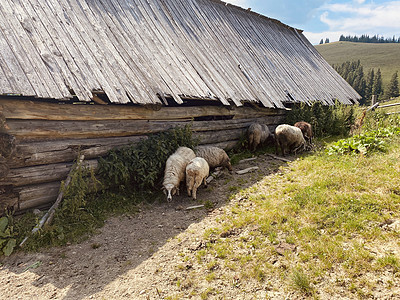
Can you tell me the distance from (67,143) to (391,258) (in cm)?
625

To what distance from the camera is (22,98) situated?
16.4 feet

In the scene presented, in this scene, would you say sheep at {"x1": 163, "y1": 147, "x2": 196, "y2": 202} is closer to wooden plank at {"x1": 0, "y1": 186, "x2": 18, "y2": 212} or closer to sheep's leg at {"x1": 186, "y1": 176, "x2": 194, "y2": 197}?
sheep's leg at {"x1": 186, "y1": 176, "x2": 194, "y2": 197}

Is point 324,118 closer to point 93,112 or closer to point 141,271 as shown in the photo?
point 93,112

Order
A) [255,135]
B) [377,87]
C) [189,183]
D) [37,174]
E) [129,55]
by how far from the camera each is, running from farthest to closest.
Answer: [377,87], [255,135], [129,55], [189,183], [37,174]

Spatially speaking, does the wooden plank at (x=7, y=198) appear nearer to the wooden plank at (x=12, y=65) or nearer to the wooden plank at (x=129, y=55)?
the wooden plank at (x=12, y=65)

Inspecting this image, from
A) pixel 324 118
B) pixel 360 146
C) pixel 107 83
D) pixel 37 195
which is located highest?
pixel 107 83

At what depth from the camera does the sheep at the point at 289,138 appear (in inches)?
356

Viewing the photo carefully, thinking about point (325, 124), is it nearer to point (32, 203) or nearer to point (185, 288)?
point (185, 288)

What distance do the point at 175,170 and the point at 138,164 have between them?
93 centimetres

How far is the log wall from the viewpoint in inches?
194

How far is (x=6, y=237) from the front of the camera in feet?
14.9

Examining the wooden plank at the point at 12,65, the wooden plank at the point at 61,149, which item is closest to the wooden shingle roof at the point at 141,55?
the wooden plank at the point at 12,65

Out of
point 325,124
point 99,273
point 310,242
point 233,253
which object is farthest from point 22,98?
A: point 325,124

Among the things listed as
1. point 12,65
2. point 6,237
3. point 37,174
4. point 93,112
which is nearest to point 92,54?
point 93,112
